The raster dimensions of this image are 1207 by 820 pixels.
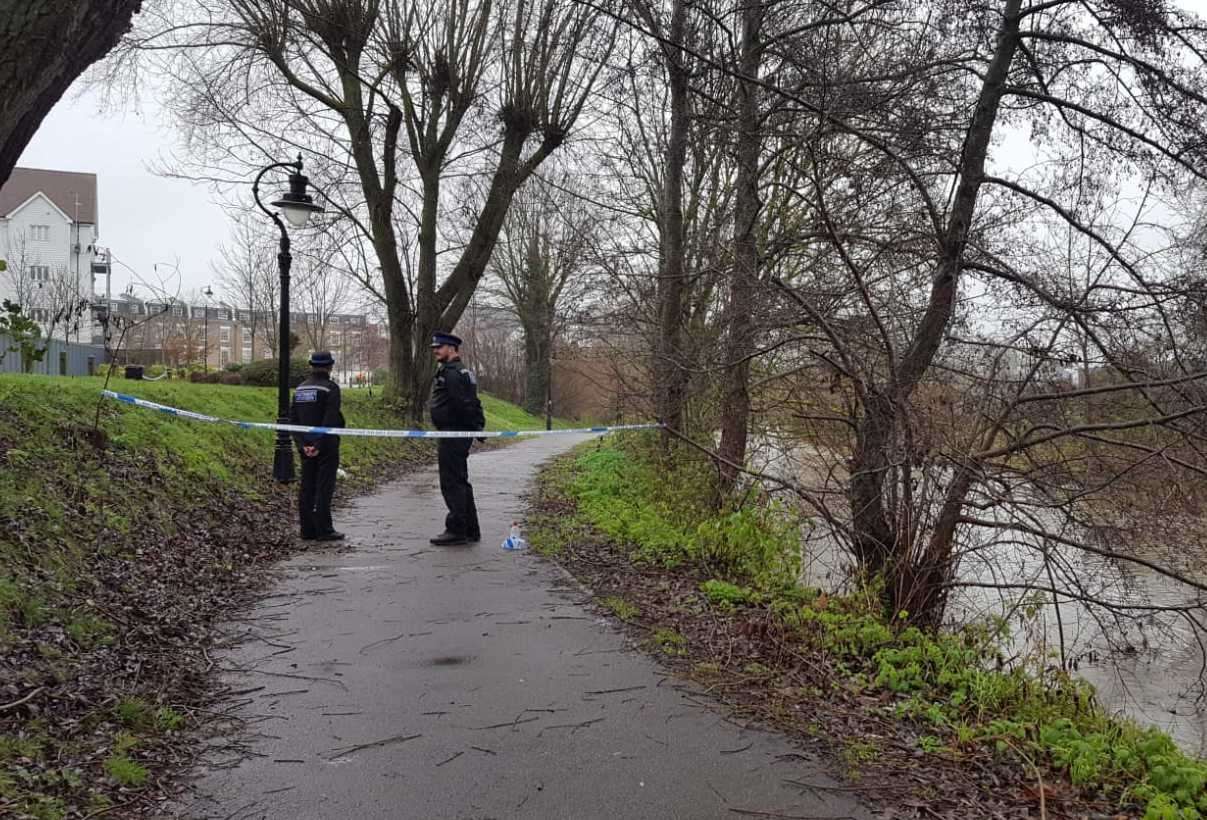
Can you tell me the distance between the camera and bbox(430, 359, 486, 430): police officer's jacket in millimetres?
9000

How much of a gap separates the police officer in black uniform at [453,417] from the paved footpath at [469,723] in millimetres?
1731

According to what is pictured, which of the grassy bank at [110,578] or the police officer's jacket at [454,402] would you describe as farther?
the police officer's jacket at [454,402]

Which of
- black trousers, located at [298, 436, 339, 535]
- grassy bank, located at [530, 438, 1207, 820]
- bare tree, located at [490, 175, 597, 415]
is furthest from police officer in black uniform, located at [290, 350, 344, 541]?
bare tree, located at [490, 175, 597, 415]

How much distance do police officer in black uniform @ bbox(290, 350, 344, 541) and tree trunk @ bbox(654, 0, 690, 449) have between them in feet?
11.8

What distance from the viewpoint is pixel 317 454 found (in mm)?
9102

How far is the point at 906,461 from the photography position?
6684 millimetres

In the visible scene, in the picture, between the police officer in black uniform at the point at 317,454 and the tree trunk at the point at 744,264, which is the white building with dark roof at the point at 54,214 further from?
the tree trunk at the point at 744,264

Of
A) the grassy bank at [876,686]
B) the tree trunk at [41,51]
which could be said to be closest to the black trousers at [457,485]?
the grassy bank at [876,686]

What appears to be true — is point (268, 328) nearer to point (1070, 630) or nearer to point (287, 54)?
point (287, 54)

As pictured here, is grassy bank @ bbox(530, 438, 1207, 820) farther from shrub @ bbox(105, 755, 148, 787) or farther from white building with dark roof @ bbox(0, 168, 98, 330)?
white building with dark roof @ bbox(0, 168, 98, 330)

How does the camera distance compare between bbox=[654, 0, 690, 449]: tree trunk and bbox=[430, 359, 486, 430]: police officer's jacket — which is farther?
bbox=[654, 0, 690, 449]: tree trunk

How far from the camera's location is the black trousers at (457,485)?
897cm

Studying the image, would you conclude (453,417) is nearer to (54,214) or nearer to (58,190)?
(54,214)

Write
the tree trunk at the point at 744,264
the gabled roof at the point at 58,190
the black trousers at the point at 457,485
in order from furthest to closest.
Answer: the gabled roof at the point at 58,190 < the black trousers at the point at 457,485 < the tree trunk at the point at 744,264
